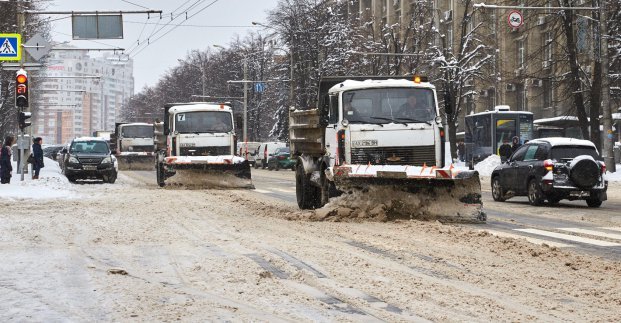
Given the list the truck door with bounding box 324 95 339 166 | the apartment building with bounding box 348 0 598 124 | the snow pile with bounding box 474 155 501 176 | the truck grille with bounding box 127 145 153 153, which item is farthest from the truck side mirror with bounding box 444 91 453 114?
the truck grille with bounding box 127 145 153 153

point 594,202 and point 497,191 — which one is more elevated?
point 497,191

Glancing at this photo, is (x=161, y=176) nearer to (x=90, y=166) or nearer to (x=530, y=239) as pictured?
(x=90, y=166)

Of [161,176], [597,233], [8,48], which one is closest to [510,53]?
[161,176]

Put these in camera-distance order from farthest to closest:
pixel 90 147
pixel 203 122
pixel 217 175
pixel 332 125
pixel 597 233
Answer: pixel 90 147
pixel 203 122
pixel 217 175
pixel 332 125
pixel 597 233

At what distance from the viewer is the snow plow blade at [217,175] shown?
2859cm

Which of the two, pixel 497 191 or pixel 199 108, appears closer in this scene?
pixel 497 191

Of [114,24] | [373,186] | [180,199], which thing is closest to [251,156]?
[114,24]

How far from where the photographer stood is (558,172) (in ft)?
69.5

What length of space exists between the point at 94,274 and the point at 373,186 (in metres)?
7.74

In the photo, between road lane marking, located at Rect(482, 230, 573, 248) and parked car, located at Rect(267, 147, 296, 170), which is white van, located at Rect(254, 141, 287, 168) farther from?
road lane marking, located at Rect(482, 230, 573, 248)

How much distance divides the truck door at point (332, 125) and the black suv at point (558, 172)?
20.2ft

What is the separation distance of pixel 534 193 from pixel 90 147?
66.0 ft

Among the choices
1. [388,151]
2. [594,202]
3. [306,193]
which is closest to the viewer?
[388,151]

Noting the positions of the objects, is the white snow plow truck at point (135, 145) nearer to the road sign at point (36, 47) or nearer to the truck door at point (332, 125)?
the road sign at point (36, 47)
